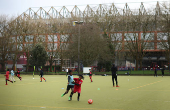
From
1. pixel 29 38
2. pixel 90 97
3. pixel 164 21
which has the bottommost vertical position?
pixel 90 97

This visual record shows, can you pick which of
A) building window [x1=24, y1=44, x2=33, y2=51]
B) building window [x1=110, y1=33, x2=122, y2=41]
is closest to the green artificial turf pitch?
building window [x1=24, y1=44, x2=33, y2=51]

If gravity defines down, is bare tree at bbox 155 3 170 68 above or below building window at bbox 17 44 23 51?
above

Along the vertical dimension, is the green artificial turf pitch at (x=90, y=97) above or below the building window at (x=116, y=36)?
below

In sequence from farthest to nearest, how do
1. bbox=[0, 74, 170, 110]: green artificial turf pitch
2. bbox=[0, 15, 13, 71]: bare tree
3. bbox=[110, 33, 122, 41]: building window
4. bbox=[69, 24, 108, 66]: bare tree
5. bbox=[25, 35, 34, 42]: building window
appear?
1. bbox=[110, 33, 122, 41]: building window
2. bbox=[25, 35, 34, 42]: building window
3. bbox=[0, 15, 13, 71]: bare tree
4. bbox=[69, 24, 108, 66]: bare tree
5. bbox=[0, 74, 170, 110]: green artificial turf pitch

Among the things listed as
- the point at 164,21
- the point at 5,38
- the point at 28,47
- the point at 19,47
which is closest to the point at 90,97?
the point at 164,21

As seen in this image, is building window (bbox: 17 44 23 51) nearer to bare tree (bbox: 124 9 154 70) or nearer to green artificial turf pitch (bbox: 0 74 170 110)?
bare tree (bbox: 124 9 154 70)

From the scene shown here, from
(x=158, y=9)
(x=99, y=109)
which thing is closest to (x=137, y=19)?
(x=158, y=9)

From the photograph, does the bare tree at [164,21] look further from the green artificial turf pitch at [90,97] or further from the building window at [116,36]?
the green artificial turf pitch at [90,97]

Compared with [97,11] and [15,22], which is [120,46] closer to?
[97,11]

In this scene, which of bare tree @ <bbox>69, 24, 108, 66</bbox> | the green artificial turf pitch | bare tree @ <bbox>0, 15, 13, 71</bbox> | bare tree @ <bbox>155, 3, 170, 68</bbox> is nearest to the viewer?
the green artificial turf pitch

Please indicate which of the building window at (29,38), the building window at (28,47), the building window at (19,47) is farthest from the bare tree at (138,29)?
the building window at (19,47)

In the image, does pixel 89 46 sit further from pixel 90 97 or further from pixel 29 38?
pixel 90 97

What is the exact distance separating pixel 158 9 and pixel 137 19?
677 cm

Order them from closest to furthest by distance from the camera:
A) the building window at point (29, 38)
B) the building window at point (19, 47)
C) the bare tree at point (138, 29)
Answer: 1. the bare tree at point (138, 29)
2. the building window at point (19, 47)
3. the building window at point (29, 38)
